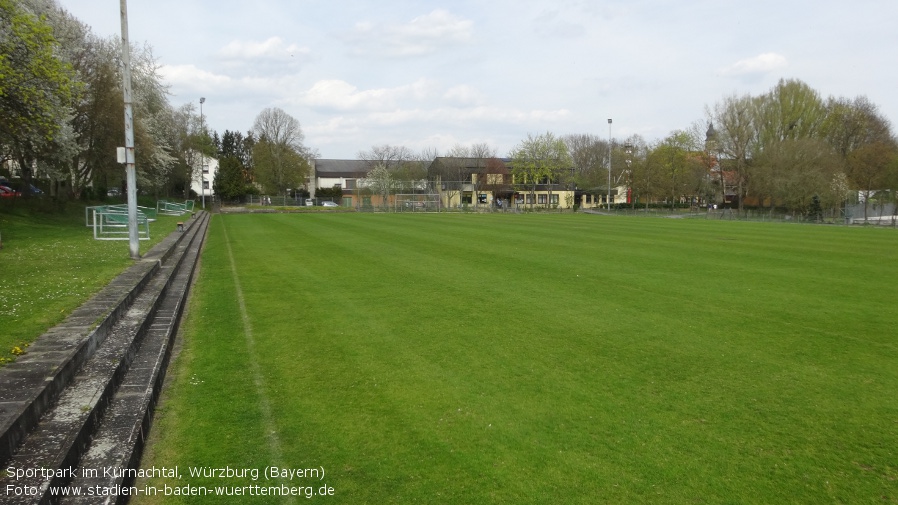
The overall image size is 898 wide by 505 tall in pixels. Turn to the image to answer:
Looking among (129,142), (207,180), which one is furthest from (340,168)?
(129,142)

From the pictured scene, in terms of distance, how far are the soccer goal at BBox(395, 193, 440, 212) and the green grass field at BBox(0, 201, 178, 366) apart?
4203cm

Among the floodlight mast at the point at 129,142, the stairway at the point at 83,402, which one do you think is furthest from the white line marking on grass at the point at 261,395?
the floodlight mast at the point at 129,142

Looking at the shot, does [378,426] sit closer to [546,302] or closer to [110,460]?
[110,460]

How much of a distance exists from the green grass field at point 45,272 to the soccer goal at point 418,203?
4203cm

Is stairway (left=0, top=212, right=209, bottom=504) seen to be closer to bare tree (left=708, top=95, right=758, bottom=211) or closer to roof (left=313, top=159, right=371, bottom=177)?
bare tree (left=708, top=95, right=758, bottom=211)

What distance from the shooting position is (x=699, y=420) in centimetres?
455

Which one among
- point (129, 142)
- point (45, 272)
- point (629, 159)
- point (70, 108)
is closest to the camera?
point (45, 272)

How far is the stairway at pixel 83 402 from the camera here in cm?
338

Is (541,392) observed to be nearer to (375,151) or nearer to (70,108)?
(70,108)

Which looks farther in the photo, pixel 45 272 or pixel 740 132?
pixel 740 132

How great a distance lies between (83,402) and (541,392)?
3867 millimetres

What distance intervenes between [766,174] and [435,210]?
111 ft

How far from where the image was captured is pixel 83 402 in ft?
14.5

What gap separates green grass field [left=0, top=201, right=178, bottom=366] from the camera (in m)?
6.23
